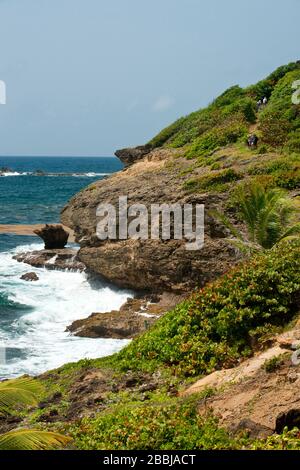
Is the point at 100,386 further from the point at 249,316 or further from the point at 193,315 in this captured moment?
the point at 249,316

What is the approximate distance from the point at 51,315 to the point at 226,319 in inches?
464

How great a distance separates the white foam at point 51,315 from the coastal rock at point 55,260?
463 mm

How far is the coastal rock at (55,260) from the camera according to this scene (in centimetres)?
3142

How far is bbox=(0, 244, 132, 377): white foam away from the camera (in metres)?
18.8

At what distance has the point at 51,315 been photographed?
2384 centimetres

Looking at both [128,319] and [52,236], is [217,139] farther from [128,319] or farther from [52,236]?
[52,236]

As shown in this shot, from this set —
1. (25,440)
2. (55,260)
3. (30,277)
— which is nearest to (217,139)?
(55,260)

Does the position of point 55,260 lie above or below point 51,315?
above

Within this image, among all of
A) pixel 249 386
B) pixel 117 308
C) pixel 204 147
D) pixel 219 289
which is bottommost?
pixel 117 308

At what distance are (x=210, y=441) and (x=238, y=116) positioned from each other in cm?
2448

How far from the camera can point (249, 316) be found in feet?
44.3
